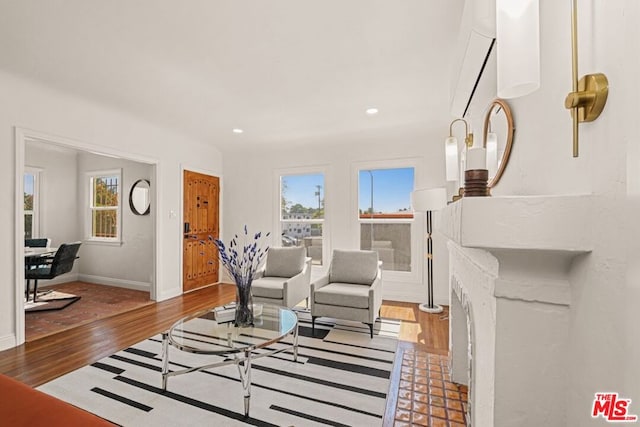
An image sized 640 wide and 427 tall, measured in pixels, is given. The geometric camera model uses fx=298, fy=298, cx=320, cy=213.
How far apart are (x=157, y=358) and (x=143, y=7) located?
2664 millimetres

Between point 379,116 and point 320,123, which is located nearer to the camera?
point 379,116

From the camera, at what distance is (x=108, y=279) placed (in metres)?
5.41

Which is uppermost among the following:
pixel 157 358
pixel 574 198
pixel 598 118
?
pixel 598 118

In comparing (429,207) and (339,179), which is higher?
(339,179)

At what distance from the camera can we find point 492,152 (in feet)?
4.58

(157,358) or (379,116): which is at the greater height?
(379,116)

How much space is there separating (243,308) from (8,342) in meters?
2.35

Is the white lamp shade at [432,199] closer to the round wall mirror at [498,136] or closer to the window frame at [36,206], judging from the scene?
the round wall mirror at [498,136]

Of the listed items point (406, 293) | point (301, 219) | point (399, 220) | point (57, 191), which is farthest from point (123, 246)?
point (406, 293)

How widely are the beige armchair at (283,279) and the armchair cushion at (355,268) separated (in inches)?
17.5

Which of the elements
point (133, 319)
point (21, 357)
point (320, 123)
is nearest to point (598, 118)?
point (320, 123)

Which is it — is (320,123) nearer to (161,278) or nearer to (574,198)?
(161,278)

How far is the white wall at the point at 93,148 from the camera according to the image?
2795 millimetres

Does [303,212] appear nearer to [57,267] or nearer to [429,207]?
[429,207]
